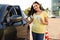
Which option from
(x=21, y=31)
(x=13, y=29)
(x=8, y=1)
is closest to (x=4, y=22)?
(x=13, y=29)

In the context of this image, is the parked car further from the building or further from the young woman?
the building

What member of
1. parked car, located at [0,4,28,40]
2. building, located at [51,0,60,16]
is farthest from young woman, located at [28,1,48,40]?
building, located at [51,0,60,16]

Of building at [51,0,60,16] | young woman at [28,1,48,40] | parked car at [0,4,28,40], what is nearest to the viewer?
parked car at [0,4,28,40]

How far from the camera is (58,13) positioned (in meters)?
14.9

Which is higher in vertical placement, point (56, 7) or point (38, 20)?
point (38, 20)

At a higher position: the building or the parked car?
the parked car

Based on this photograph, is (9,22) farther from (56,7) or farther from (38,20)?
(56,7)

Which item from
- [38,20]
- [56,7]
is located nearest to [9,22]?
[38,20]

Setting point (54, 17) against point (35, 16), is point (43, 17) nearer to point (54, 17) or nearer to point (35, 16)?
→ point (35, 16)

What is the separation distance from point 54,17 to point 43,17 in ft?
32.7

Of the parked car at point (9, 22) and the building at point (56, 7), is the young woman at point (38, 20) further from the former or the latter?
the building at point (56, 7)

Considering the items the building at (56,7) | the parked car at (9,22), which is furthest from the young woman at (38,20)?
the building at (56,7)

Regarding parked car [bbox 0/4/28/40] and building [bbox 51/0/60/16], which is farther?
building [bbox 51/0/60/16]

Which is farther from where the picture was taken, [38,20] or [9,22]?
[38,20]
